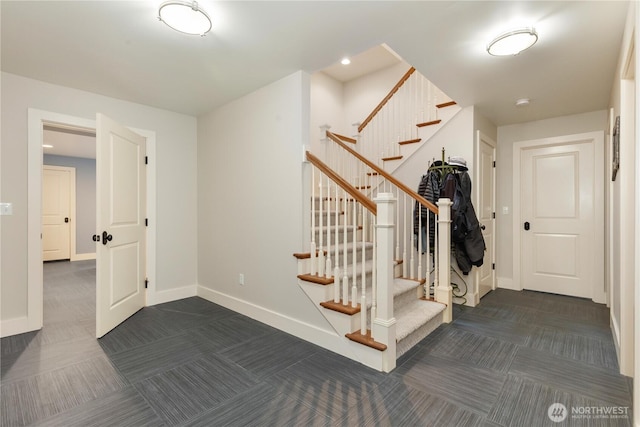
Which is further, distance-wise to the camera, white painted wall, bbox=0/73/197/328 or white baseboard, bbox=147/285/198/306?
white baseboard, bbox=147/285/198/306

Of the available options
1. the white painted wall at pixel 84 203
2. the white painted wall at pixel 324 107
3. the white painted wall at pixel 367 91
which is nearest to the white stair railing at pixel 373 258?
the white painted wall at pixel 324 107

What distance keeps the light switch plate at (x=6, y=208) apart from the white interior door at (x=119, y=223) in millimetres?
838

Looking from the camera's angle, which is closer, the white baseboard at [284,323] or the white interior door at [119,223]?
the white baseboard at [284,323]

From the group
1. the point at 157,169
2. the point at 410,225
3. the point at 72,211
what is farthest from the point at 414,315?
the point at 72,211

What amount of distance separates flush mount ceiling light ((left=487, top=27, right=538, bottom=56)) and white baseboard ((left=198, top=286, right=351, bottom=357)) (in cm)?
240

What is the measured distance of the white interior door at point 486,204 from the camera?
3.58 metres

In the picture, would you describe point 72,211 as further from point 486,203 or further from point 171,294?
point 486,203

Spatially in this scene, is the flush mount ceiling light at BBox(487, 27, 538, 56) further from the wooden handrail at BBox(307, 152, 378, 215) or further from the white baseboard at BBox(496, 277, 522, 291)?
the white baseboard at BBox(496, 277, 522, 291)

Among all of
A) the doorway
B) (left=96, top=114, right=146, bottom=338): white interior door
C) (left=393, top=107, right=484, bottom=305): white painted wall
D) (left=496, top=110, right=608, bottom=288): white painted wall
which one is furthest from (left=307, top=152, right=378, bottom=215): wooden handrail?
(left=496, top=110, right=608, bottom=288): white painted wall

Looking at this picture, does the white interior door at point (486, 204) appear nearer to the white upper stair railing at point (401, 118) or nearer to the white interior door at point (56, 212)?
the white upper stair railing at point (401, 118)

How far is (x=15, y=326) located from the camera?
2666 mm

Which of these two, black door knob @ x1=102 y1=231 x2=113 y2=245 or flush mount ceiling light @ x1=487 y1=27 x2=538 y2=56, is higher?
flush mount ceiling light @ x1=487 y1=27 x2=538 y2=56

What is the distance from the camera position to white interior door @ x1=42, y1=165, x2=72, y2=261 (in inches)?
→ 252

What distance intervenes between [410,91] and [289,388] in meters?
3.84
